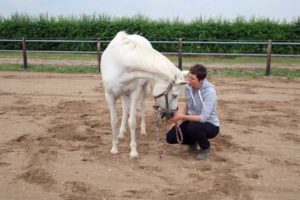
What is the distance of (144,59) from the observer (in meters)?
4.57

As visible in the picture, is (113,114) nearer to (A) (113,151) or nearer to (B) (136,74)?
(A) (113,151)

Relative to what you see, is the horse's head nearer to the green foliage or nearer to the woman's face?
the woman's face

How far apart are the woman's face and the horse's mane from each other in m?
0.18

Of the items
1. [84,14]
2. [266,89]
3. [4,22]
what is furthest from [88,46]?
[266,89]

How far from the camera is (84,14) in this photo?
21.0 meters

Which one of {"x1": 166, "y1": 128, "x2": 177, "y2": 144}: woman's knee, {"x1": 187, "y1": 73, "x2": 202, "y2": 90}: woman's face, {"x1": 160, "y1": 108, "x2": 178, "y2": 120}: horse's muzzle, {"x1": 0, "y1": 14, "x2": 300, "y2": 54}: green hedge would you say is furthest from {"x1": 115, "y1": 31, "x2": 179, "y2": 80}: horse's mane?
{"x1": 0, "y1": 14, "x2": 300, "y2": 54}: green hedge

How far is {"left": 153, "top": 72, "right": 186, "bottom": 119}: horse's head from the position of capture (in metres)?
4.43

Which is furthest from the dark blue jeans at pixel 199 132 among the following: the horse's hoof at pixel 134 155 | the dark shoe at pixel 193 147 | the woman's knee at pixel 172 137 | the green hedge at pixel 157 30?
the green hedge at pixel 157 30

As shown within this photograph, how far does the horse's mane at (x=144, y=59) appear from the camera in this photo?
443cm

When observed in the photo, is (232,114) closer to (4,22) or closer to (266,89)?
(266,89)

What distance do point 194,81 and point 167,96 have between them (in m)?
0.34

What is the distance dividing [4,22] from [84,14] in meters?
3.85

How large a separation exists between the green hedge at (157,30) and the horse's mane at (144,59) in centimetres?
1352

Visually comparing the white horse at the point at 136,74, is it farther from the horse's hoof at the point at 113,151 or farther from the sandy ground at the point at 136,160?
the sandy ground at the point at 136,160
